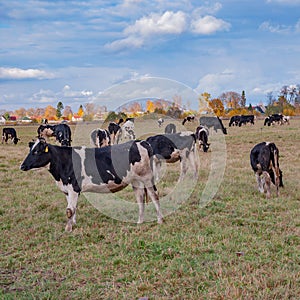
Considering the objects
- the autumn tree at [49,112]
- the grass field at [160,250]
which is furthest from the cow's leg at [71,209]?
the autumn tree at [49,112]

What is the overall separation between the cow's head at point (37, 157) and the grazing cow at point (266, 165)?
5.40 metres

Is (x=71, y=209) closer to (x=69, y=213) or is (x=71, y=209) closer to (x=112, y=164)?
(x=69, y=213)

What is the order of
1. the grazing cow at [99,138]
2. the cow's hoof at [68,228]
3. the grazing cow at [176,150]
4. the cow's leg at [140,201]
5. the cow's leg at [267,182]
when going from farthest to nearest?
the grazing cow at [99,138] < the grazing cow at [176,150] < the cow's leg at [267,182] < the cow's leg at [140,201] < the cow's hoof at [68,228]

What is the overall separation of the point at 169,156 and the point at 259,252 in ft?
23.3

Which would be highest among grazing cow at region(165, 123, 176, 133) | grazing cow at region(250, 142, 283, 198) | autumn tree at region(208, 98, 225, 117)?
autumn tree at region(208, 98, 225, 117)

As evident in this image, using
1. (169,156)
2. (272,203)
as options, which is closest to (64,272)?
(272,203)

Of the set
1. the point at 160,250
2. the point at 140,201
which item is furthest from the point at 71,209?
the point at 160,250

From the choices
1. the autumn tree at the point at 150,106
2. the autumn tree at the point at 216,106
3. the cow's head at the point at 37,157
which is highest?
the autumn tree at the point at 216,106

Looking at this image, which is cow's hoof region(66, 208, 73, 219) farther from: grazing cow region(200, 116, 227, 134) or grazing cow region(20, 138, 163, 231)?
grazing cow region(200, 116, 227, 134)

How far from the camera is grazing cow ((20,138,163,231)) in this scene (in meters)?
8.14

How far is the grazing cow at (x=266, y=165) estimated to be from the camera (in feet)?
33.3

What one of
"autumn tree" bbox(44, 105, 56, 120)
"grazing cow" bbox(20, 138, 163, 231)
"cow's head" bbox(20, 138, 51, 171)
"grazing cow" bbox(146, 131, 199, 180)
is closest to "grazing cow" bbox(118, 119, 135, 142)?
"grazing cow" bbox(146, 131, 199, 180)

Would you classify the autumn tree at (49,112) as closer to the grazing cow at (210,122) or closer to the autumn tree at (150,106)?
the grazing cow at (210,122)

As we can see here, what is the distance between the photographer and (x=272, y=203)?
A: 9.20 meters
